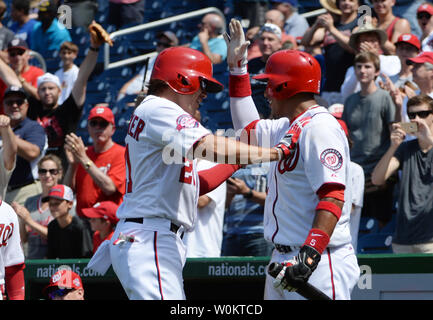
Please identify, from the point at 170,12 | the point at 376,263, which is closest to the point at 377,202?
the point at 376,263

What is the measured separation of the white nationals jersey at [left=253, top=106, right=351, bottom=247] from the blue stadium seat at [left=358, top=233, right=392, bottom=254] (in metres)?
2.78

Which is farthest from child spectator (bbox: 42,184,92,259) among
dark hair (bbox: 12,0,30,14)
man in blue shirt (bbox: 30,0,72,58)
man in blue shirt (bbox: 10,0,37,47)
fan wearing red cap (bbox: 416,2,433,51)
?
dark hair (bbox: 12,0,30,14)

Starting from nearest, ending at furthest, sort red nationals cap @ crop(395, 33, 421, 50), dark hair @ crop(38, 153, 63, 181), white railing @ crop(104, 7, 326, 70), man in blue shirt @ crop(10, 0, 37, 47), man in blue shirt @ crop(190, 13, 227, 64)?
1. red nationals cap @ crop(395, 33, 421, 50)
2. dark hair @ crop(38, 153, 63, 181)
3. man in blue shirt @ crop(190, 13, 227, 64)
4. white railing @ crop(104, 7, 326, 70)
5. man in blue shirt @ crop(10, 0, 37, 47)

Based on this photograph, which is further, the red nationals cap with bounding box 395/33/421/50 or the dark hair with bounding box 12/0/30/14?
the dark hair with bounding box 12/0/30/14

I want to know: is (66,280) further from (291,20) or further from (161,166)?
(291,20)

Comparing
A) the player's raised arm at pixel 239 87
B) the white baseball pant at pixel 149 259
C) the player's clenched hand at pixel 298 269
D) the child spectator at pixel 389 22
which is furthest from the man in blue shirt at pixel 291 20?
the player's clenched hand at pixel 298 269

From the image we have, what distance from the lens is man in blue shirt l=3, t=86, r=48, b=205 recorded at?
830cm

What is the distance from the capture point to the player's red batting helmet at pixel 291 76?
4.41 m

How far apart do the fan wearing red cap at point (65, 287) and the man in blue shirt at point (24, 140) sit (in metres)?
2.42

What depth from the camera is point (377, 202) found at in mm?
7203

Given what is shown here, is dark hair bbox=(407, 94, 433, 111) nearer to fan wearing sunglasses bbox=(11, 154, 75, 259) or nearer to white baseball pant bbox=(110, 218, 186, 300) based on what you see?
white baseball pant bbox=(110, 218, 186, 300)

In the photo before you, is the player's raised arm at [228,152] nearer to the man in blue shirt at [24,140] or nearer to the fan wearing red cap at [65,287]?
the fan wearing red cap at [65,287]

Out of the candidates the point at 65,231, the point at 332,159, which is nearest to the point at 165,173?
the point at 332,159
